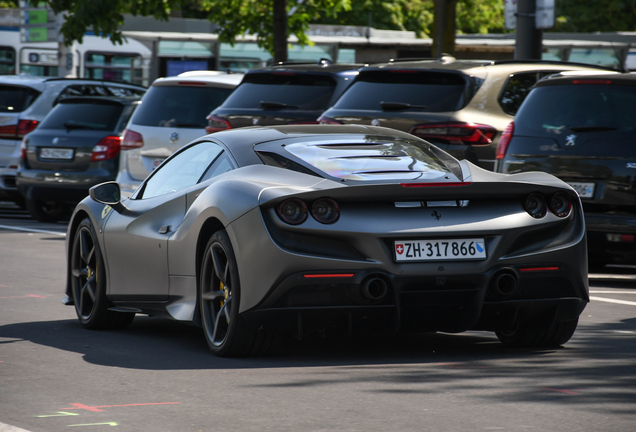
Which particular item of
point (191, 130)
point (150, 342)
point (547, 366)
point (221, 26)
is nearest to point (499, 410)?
point (547, 366)

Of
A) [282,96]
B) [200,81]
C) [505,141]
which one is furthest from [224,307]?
[200,81]

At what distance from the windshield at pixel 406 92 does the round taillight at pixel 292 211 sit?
574 cm

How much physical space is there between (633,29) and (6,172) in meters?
42.6

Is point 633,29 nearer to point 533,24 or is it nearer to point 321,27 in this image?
point 321,27

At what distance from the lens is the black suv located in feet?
42.7

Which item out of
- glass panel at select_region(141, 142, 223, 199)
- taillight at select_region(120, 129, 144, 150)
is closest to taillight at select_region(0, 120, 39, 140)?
taillight at select_region(120, 129, 144, 150)

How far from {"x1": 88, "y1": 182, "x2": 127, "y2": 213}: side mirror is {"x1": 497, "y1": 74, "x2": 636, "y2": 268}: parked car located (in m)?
3.89

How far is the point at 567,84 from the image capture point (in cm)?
1013

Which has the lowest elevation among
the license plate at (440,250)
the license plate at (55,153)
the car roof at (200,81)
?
the license plate at (55,153)

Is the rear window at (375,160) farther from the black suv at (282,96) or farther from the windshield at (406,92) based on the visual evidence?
the black suv at (282,96)

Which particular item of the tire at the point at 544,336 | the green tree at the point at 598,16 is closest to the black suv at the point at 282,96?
the tire at the point at 544,336

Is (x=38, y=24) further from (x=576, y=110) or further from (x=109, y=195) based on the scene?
(x=109, y=195)

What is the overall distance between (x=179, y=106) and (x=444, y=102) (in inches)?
165

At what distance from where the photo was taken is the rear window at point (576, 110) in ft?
32.0
